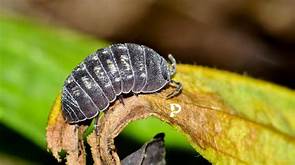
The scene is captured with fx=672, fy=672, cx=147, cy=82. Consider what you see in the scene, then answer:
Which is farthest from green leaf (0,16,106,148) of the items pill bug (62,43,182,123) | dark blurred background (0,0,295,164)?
dark blurred background (0,0,295,164)

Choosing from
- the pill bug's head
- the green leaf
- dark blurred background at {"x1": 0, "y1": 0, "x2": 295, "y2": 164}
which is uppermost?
dark blurred background at {"x1": 0, "y1": 0, "x2": 295, "y2": 164}

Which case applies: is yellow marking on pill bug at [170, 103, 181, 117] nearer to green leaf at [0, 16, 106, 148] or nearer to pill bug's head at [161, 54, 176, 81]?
pill bug's head at [161, 54, 176, 81]

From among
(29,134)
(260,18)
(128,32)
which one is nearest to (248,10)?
(260,18)

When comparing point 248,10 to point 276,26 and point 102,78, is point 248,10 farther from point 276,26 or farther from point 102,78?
point 102,78

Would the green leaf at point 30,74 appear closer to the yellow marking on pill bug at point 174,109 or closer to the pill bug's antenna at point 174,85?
the pill bug's antenna at point 174,85

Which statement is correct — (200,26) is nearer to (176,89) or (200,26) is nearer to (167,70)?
(167,70)

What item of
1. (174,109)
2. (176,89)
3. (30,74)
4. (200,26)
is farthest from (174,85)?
(200,26)

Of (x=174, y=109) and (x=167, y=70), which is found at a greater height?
(x=167, y=70)
